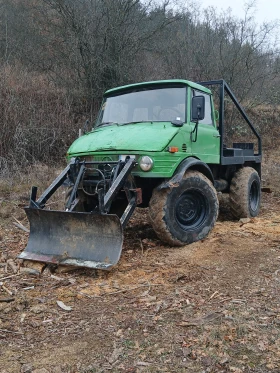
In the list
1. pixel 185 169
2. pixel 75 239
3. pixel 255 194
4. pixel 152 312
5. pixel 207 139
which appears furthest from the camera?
pixel 255 194

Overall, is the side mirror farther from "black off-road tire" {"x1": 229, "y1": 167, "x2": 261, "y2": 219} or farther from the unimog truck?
"black off-road tire" {"x1": 229, "y1": 167, "x2": 261, "y2": 219}

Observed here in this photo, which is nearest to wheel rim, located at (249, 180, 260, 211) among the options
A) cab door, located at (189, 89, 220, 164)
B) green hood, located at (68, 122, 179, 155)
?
cab door, located at (189, 89, 220, 164)

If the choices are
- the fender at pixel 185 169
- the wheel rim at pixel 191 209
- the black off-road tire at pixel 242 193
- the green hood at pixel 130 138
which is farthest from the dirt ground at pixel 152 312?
the black off-road tire at pixel 242 193

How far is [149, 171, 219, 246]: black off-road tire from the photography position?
198 inches

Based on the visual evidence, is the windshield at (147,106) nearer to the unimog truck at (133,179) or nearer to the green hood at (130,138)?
the unimog truck at (133,179)

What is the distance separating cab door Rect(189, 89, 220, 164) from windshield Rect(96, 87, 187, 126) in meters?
0.27

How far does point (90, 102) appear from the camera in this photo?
1379cm

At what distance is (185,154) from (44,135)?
7430 millimetres

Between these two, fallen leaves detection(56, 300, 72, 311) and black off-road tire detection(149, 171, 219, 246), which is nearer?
fallen leaves detection(56, 300, 72, 311)

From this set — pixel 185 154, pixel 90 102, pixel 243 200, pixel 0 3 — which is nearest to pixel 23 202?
pixel 185 154

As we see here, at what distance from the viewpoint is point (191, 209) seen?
18.5 ft

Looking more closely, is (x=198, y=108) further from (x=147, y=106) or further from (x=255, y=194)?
(x=255, y=194)

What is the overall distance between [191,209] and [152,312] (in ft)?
7.87

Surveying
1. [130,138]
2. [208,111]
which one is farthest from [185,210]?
[208,111]
